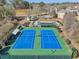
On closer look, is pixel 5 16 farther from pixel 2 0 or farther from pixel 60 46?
pixel 60 46

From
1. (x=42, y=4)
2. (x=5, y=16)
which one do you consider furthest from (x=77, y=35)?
(x=42, y=4)

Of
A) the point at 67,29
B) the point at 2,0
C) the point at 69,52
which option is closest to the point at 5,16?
the point at 2,0

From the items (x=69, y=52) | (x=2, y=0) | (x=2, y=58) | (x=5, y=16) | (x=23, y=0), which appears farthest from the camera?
(x=23, y=0)

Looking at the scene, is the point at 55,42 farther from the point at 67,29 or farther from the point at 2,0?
the point at 2,0

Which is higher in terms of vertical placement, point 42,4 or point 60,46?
point 60,46

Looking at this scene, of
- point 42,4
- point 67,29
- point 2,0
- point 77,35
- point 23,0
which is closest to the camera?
point 77,35

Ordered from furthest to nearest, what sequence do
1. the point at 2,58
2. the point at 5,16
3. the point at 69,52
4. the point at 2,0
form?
1. the point at 2,0
2. the point at 5,16
3. the point at 69,52
4. the point at 2,58

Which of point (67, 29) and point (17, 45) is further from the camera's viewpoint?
point (67, 29)

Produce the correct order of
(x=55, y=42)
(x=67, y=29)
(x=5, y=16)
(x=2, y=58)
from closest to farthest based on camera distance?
(x=2, y=58)
(x=55, y=42)
(x=67, y=29)
(x=5, y=16)

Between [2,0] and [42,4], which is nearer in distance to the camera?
[2,0]
